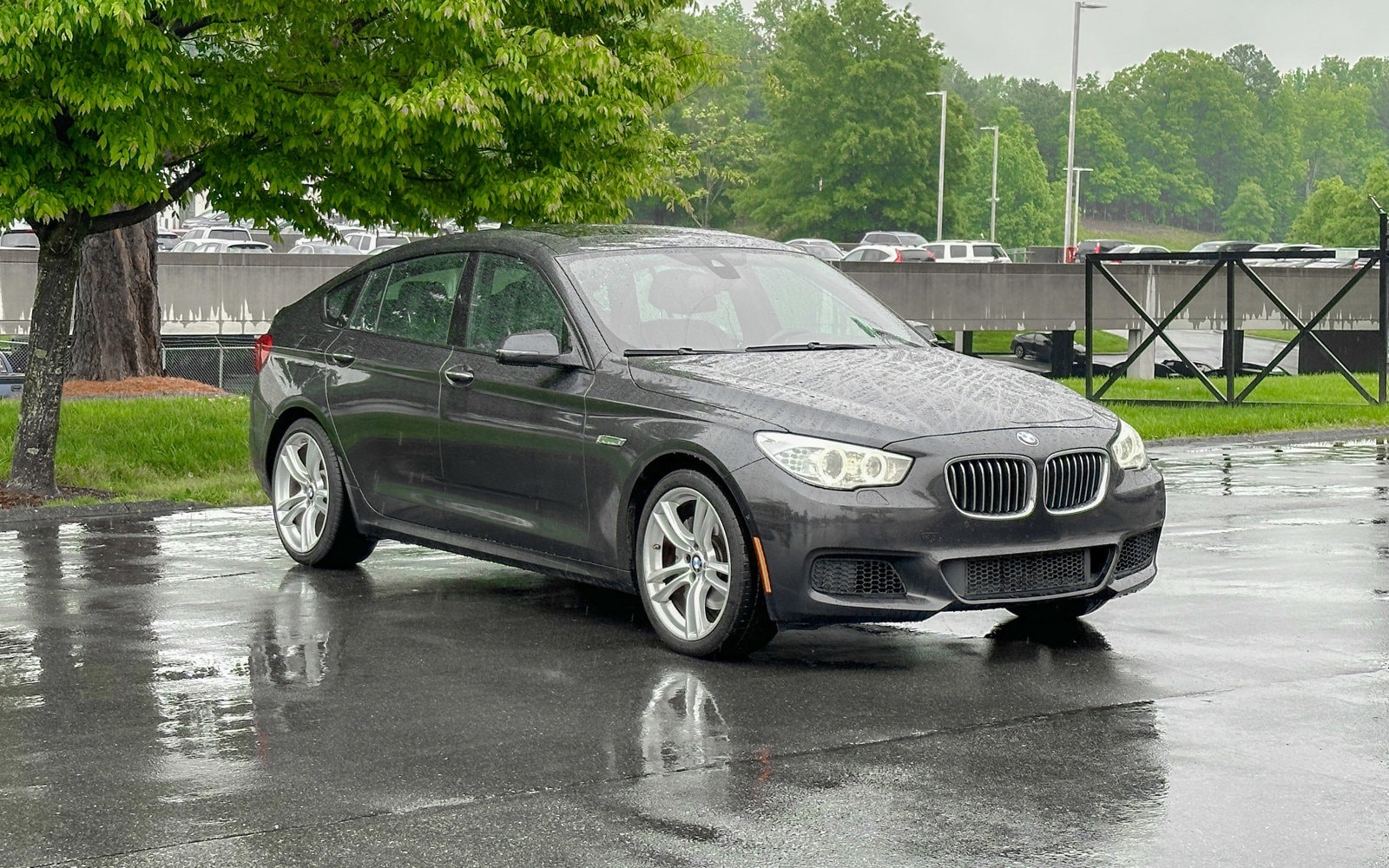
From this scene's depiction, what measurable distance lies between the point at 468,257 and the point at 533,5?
6.02 m

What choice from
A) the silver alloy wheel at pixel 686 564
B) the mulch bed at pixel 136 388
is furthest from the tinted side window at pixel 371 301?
the mulch bed at pixel 136 388

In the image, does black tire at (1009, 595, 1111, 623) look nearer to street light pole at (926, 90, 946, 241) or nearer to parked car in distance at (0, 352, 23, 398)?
parked car in distance at (0, 352, 23, 398)

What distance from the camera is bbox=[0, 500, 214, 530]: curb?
39.9ft

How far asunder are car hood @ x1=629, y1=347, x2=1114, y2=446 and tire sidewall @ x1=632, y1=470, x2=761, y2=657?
308 mm

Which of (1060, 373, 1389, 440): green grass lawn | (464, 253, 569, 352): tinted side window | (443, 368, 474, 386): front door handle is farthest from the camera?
(1060, 373, 1389, 440): green grass lawn

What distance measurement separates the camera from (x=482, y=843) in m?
4.90

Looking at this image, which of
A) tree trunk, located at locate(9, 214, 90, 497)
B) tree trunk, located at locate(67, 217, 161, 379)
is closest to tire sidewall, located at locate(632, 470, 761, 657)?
tree trunk, located at locate(9, 214, 90, 497)

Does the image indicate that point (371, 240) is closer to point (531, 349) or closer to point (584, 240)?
point (584, 240)

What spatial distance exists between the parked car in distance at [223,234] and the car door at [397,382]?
1836 inches

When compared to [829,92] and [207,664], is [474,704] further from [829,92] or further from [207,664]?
[829,92]

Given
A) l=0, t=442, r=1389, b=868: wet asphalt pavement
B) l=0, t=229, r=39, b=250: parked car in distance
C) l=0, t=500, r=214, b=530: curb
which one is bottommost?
l=0, t=500, r=214, b=530: curb

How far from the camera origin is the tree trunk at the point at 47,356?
44.5 feet

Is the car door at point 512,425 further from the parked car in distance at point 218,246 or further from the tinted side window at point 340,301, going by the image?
the parked car in distance at point 218,246

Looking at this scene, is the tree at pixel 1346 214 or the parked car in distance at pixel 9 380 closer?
the parked car in distance at pixel 9 380
